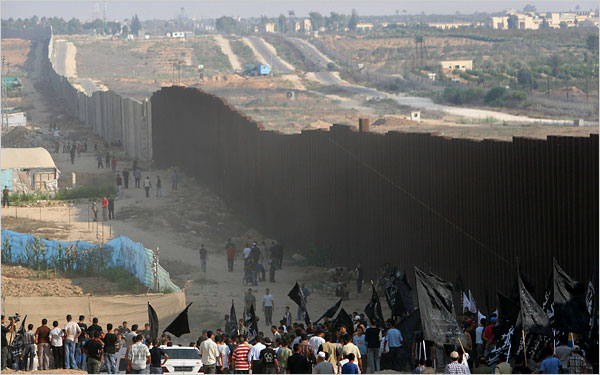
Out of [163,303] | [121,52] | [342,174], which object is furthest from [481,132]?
[121,52]

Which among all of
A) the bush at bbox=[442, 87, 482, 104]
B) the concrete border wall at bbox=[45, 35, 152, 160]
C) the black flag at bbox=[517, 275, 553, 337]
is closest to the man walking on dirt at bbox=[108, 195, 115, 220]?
the concrete border wall at bbox=[45, 35, 152, 160]

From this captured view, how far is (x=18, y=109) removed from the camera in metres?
95.4

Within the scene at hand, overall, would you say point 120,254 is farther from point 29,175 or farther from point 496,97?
point 496,97

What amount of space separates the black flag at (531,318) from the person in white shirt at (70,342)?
281 inches

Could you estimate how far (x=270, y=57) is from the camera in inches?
6368

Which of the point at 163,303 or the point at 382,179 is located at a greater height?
the point at 382,179

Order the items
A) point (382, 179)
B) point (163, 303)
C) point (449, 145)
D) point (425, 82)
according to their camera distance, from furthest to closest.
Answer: point (425, 82)
point (382, 179)
point (449, 145)
point (163, 303)

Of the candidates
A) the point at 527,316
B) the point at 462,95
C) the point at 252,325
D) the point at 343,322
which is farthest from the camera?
the point at 462,95

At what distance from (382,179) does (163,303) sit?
7.41 m

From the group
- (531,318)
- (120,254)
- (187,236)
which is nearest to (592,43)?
(187,236)

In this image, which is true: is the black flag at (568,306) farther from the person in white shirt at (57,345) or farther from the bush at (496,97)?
the bush at (496,97)

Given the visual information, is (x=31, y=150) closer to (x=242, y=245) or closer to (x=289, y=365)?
(x=242, y=245)

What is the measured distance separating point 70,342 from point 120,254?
34.1 ft

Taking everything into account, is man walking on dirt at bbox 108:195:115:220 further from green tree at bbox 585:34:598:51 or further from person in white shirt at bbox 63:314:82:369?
green tree at bbox 585:34:598:51
